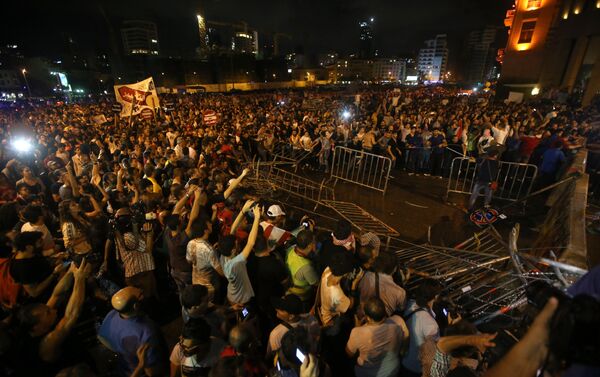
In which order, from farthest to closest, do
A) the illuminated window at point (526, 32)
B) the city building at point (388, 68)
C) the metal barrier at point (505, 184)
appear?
1. the city building at point (388, 68)
2. the illuminated window at point (526, 32)
3. the metal barrier at point (505, 184)

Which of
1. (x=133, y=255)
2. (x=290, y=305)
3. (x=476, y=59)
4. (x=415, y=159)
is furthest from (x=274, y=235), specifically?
(x=476, y=59)

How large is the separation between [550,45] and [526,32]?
2912 millimetres

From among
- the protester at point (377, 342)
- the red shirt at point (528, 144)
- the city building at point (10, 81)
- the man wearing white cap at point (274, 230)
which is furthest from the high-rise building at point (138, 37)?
the protester at point (377, 342)

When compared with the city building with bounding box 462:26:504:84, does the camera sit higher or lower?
lower

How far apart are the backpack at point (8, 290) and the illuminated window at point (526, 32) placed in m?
45.0

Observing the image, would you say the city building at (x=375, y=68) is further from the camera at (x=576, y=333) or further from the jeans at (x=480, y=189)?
the camera at (x=576, y=333)

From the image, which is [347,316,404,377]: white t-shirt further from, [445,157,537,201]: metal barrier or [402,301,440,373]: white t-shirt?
[445,157,537,201]: metal barrier

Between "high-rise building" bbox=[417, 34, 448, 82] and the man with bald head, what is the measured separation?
614 feet

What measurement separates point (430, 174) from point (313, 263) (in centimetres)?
909

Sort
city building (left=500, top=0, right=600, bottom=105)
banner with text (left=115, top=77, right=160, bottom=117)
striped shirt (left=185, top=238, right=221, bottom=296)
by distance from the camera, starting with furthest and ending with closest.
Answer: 1. city building (left=500, top=0, right=600, bottom=105)
2. banner with text (left=115, top=77, right=160, bottom=117)
3. striped shirt (left=185, top=238, right=221, bottom=296)

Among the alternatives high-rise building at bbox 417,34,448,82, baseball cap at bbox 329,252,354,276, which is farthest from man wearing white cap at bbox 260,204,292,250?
high-rise building at bbox 417,34,448,82

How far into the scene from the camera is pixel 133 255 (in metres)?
4.38

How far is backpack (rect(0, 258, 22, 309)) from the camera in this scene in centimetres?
339

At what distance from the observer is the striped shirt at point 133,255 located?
4.35 m
